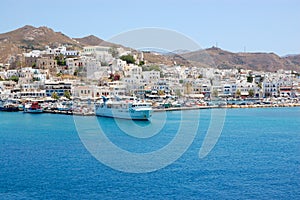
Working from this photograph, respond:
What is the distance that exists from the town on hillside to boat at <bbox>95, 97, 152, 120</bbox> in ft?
13.3

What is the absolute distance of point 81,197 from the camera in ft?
23.1

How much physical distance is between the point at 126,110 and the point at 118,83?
10075 millimetres

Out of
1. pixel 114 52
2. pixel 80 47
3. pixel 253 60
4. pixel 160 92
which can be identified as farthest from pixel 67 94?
pixel 253 60

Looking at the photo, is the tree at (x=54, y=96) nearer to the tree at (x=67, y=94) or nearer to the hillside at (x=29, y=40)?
the tree at (x=67, y=94)

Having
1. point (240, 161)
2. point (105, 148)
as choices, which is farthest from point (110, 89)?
point (240, 161)

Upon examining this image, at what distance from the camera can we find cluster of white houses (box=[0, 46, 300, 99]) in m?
27.3

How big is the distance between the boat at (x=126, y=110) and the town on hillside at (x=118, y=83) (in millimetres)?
4065

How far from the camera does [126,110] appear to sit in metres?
18.0

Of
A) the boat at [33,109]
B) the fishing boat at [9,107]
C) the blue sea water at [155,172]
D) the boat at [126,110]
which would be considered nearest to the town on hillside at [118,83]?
the fishing boat at [9,107]

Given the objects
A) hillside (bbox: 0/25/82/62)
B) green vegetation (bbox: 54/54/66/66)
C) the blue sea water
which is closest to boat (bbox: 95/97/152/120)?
the blue sea water

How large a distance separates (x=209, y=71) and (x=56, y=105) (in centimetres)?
1719

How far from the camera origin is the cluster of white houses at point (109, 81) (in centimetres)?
2733

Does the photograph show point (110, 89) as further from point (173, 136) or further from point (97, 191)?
point (97, 191)

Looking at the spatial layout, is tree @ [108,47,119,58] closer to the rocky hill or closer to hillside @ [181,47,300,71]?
the rocky hill
